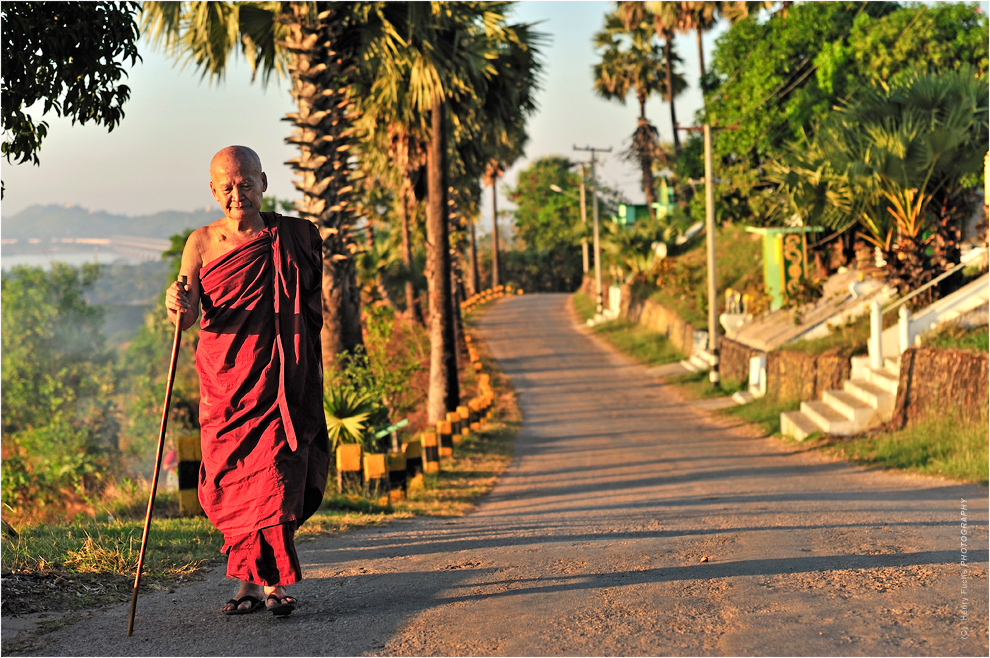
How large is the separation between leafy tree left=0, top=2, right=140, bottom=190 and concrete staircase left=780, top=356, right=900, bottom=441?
11366 millimetres

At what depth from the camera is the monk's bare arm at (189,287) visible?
405cm

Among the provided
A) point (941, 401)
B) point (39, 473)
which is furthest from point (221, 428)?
point (39, 473)

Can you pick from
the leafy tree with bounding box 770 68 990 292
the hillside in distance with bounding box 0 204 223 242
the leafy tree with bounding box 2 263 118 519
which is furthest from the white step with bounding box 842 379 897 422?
the hillside in distance with bounding box 0 204 223 242

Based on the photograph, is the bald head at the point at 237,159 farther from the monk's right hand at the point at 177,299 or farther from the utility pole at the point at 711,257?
the utility pole at the point at 711,257

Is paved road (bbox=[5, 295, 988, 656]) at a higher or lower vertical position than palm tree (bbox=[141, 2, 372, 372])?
lower

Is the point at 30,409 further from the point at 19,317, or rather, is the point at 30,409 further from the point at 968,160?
Answer: the point at 968,160

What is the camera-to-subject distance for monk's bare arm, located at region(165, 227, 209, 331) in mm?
4055

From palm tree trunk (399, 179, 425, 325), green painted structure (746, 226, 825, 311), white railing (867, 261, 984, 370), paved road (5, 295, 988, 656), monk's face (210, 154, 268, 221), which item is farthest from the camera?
palm tree trunk (399, 179, 425, 325)

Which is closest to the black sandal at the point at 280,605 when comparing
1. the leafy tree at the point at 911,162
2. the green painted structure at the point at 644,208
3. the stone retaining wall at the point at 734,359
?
the leafy tree at the point at 911,162

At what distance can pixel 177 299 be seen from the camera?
4055 mm

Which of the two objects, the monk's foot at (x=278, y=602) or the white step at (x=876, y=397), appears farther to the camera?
the white step at (x=876, y=397)

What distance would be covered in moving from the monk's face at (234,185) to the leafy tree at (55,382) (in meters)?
19.7

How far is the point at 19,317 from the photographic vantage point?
3838cm

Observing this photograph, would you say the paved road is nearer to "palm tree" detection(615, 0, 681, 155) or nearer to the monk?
the monk
